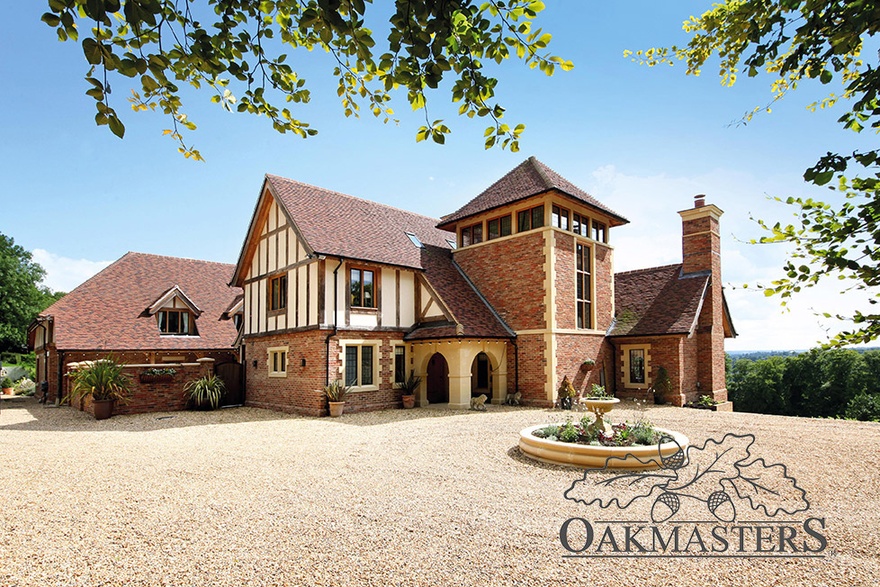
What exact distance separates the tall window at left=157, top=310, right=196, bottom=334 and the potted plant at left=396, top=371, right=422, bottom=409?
12232 millimetres

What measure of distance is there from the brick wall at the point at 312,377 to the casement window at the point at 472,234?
204 inches

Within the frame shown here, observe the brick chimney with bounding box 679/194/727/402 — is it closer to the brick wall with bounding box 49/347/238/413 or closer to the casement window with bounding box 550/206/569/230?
the casement window with bounding box 550/206/569/230

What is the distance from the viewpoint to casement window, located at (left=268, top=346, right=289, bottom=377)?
17167 millimetres

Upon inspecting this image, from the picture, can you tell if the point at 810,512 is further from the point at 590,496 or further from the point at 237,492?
the point at 237,492

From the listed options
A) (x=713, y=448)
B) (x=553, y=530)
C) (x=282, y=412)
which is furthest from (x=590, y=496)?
(x=282, y=412)

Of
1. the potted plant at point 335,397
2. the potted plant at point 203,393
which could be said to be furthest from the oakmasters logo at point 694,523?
the potted plant at point 203,393

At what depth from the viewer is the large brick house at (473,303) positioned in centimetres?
1612

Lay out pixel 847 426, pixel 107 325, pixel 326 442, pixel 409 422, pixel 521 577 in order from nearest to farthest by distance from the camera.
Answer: pixel 521 577
pixel 326 442
pixel 847 426
pixel 409 422
pixel 107 325

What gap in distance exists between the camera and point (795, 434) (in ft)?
36.1

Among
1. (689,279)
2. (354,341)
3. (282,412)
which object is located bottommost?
(282,412)

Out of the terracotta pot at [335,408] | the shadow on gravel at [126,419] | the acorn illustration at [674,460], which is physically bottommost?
the shadow on gravel at [126,419]

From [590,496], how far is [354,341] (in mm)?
10798

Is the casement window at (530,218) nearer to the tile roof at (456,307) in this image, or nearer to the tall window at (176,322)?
the tile roof at (456,307)

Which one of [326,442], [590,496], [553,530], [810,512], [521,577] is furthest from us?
[326,442]
